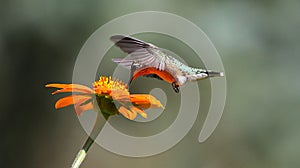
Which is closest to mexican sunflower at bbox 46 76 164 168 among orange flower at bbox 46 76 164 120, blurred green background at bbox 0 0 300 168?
orange flower at bbox 46 76 164 120

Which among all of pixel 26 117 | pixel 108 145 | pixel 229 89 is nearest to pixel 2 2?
pixel 26 117

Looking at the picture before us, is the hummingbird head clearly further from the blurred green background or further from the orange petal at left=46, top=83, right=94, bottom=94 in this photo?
the blurred green background

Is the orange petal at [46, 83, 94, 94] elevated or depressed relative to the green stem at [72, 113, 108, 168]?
elevated

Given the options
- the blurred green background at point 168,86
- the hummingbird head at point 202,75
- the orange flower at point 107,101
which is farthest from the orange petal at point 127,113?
the blurred green background at point 168,86

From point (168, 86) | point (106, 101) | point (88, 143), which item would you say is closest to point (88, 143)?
point (88, 143)

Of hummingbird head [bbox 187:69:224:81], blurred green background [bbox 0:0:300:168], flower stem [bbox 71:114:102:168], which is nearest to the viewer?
flower stem [bbox 71:114:102:168]

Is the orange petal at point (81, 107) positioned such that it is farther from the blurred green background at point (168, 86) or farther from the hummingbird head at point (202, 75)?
the blurred green background at point (168, 86)

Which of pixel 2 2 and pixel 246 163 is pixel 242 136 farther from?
pixel 2 2
